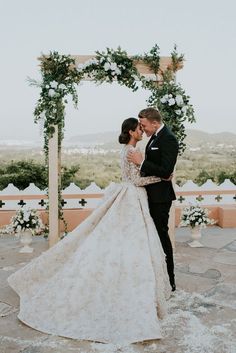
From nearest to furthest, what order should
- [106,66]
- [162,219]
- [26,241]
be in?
[162,219], [106,66], [26,241]

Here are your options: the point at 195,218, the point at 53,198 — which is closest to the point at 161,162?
the point at 53,198

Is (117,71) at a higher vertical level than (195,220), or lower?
higher

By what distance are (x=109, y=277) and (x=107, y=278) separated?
0.07ft

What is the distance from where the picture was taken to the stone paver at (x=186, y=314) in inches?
141

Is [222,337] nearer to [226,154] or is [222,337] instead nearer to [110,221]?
[110,221]

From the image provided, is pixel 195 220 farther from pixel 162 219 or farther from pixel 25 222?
pixel 25 222

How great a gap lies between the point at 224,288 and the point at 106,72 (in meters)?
3.15

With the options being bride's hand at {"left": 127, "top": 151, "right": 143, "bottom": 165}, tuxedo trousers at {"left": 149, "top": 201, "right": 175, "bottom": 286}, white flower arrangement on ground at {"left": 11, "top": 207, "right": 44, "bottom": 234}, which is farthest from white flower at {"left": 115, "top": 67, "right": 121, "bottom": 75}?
white flower arrangement on ground at {"left": 11, "top": 207, "right": 44, "bottom": 234}

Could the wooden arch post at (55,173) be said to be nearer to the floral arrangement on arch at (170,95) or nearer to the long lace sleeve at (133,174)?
the floral arrangement on arch at (170,95)

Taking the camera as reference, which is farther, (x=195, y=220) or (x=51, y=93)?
(x=195, y=220)

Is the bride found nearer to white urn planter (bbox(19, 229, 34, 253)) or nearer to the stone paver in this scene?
the stone paver

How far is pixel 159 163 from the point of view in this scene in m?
4.60

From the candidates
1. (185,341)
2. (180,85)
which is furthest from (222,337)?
(180,85)

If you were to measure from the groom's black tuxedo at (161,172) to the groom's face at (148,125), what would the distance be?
0.23 feet
